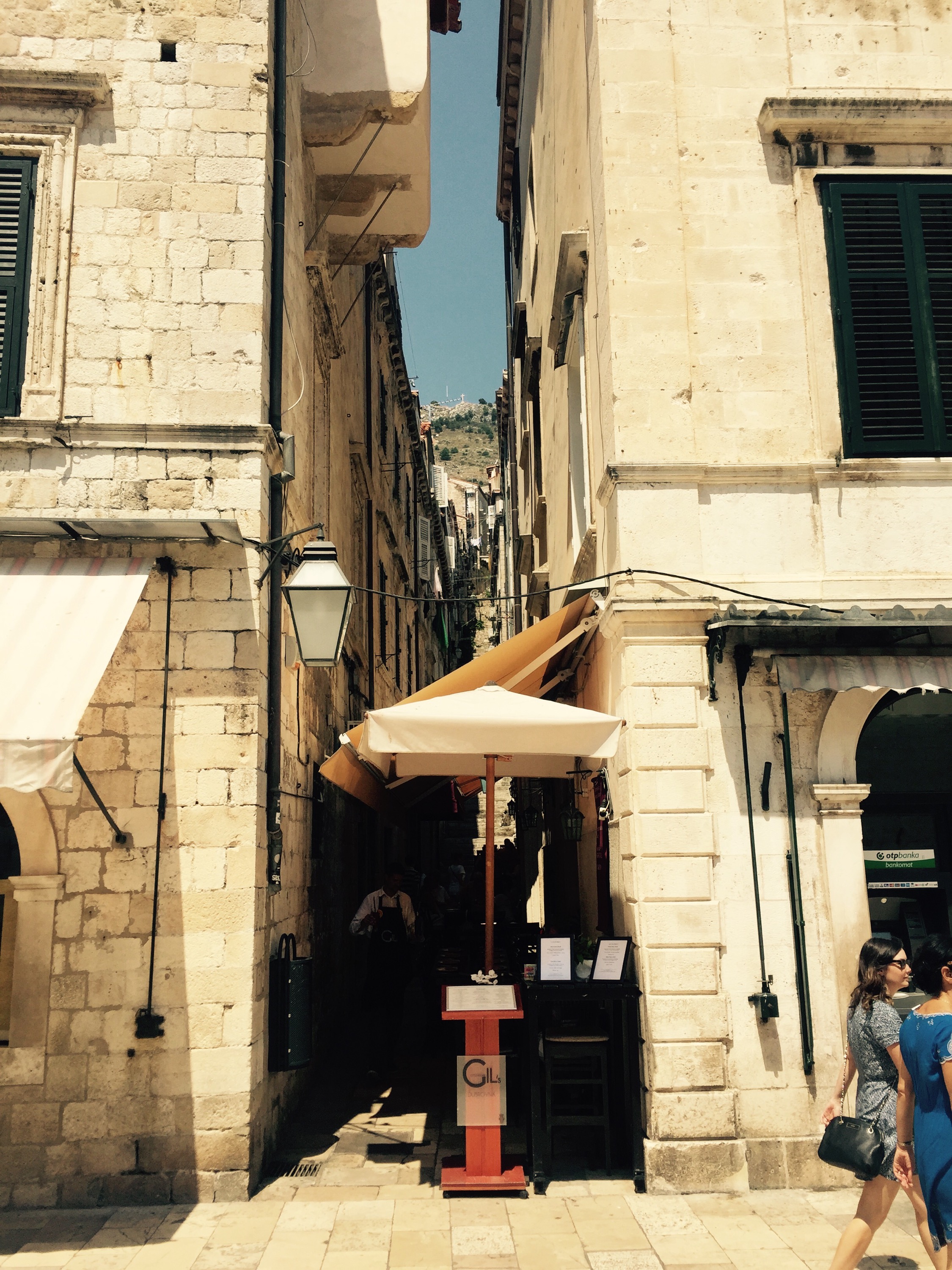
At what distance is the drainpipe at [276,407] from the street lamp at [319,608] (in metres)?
0.62

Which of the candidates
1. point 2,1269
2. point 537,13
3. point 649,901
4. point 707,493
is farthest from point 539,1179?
point 537,13

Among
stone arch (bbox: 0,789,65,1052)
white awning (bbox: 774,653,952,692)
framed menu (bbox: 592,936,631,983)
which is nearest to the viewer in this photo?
stone arch (bbox: 0,789,65,1052)

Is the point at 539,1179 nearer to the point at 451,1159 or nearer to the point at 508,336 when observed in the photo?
the point at 451,1159

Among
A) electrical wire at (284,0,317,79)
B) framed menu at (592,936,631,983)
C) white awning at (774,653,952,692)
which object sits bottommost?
framed menu at (592,936,631,983)

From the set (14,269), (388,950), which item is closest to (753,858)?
(388,950)

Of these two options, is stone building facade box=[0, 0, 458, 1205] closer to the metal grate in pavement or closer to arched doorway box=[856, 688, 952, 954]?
the metal grate in pavement

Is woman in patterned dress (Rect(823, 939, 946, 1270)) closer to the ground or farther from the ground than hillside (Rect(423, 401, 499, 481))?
closer to the ground

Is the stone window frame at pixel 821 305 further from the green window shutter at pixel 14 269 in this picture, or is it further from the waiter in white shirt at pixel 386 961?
the green window shutter at pixel 14 269

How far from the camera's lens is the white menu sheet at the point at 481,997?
6.41 metres

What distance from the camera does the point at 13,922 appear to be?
6.50 metres

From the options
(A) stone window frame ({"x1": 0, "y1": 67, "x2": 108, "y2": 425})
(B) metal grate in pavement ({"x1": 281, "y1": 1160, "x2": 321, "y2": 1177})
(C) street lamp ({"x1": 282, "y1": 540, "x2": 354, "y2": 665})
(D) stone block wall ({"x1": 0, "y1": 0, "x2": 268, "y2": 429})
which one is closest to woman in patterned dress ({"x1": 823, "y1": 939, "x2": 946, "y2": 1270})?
(B) metal grate in pavement ({"x1": 281, "y1": 1160, "x2": 321, "y2": 1177})

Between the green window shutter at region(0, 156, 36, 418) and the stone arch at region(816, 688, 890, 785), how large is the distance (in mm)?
6084

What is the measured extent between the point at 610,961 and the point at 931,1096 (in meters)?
2.45

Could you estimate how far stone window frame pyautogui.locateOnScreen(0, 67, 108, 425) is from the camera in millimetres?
7027
